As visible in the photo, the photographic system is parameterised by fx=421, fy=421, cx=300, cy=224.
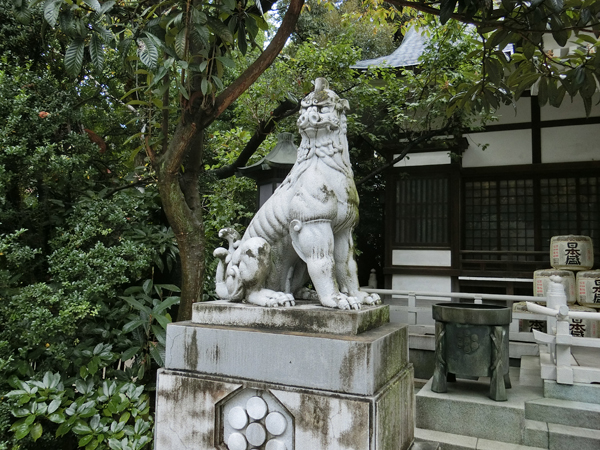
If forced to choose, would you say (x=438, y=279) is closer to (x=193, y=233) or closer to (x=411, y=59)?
(x=411, y=59)

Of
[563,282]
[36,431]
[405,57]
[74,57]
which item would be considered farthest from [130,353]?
[405,57]

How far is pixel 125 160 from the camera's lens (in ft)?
18.6

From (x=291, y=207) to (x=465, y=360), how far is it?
318cm

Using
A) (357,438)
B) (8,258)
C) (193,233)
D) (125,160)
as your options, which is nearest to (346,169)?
(357,438)

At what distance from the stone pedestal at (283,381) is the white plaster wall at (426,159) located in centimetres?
779

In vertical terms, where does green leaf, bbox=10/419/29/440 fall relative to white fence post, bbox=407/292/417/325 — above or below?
below

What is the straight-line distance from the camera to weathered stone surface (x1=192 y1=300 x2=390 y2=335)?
7.40 feet

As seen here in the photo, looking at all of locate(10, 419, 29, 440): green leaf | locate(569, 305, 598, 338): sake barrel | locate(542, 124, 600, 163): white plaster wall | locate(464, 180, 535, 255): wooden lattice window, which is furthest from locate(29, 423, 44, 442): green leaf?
locate(542, 124, 600, 163): white plaster wall

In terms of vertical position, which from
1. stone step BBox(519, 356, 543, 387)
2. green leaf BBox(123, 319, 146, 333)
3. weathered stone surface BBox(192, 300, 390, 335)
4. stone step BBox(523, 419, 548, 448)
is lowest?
stone step BBox(523, 419, 548, 448)

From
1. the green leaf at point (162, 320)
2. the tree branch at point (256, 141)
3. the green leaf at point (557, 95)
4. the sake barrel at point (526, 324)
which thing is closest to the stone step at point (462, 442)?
the green leaf at point (162, 320)

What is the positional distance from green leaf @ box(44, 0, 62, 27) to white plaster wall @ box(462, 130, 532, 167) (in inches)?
356

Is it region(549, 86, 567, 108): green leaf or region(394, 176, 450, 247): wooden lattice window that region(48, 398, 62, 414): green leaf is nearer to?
region(549, 86, 567, 108): green leaf

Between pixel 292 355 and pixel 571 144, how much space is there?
9379 millimetres

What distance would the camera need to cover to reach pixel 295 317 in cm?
237
